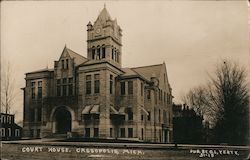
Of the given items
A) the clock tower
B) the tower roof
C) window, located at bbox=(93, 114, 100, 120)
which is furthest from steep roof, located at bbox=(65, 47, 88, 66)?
window, located at bbox=(93, 114, 100, 120)

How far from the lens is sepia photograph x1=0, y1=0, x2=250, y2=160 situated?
303cm

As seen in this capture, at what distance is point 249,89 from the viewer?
9.48 feet

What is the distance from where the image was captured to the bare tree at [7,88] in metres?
3.86

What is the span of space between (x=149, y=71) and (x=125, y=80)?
279 millimetres

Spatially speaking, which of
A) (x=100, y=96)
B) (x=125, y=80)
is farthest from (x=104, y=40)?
(x=100, y=96)

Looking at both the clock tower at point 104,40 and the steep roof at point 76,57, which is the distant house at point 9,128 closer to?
the steep roof at point 76,57

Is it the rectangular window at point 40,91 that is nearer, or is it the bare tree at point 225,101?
the bare tree at point 225,101

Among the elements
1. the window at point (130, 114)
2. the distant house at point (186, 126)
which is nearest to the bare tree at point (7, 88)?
the window at point (130, 114)

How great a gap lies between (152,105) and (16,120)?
1.63 m

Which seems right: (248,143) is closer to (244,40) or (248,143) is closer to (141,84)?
(244,40)

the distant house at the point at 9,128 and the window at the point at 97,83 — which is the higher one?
Answer: the window at the point at 97,83

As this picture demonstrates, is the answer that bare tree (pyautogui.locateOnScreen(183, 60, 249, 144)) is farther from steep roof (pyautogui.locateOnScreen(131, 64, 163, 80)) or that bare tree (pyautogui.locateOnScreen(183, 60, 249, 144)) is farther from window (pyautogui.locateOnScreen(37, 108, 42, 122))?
window (pyautogui.locateOnScreen(37, 108, 42, 122))

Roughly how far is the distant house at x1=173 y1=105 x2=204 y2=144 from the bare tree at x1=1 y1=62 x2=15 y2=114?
6.37 feet

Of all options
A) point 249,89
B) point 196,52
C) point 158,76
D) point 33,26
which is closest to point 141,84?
point 158,76
